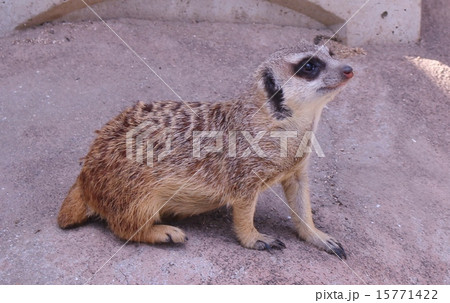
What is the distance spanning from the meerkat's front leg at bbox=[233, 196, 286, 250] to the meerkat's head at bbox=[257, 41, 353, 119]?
40cm

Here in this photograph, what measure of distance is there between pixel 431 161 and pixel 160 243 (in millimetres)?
1775

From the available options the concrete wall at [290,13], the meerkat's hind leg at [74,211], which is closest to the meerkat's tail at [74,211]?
the meerkat's hind leg at [74,211]

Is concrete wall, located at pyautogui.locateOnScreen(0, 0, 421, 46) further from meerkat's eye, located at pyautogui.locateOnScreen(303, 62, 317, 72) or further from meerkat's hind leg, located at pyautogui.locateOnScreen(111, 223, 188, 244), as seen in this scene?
meerkat's hind leg, located at pyautogui.locateOnScreen(111, 223, 188, 244)

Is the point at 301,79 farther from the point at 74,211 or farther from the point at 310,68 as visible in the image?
the point at 74,211

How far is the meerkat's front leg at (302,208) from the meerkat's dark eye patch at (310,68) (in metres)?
0.47

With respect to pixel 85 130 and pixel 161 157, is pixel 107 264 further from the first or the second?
pixel 85 130

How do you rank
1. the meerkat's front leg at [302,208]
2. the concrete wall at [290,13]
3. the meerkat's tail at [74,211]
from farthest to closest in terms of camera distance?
the concrete wall at [290,13]
the meerkat's front leg at [302,208]
the meerkat's tail at [74,211]

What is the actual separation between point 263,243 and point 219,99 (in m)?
1.47

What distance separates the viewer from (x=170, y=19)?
13.4ft

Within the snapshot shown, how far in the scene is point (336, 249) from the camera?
2.26 metres

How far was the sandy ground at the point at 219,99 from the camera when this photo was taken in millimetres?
2023

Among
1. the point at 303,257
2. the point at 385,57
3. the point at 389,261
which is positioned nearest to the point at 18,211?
the point at 303,257

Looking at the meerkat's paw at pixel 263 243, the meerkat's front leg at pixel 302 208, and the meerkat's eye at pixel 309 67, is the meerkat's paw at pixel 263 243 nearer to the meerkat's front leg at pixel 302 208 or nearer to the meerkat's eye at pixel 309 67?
the meerkat's front leg at pixel 302 208

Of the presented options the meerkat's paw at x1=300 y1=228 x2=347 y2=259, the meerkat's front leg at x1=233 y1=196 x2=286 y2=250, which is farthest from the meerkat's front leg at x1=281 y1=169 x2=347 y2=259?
the meerkat's front leg at x1=233 y1=196 x2=286 y2=250
